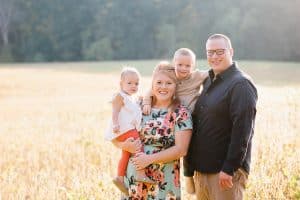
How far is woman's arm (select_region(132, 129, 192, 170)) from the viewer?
14.1 feet

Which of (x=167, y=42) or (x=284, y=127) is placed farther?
(x=167, y=42)

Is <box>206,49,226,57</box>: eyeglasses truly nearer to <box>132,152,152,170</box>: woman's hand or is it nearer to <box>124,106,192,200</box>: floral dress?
<box>124,106,192,200</box>: floral dress

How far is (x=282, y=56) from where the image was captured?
55.6 metres

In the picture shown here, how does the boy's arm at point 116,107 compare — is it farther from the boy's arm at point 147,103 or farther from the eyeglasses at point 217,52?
the eyeglasses at point 217,52

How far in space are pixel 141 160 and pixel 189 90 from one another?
722mm

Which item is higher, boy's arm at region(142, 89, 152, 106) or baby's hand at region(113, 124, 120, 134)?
boy's arm at region(142, 89, 152, 106)

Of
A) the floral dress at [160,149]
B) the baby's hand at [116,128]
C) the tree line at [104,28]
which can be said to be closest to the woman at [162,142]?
the floral dress at [160,149]

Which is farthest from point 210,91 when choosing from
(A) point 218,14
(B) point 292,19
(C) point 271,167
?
(A) point 218,14

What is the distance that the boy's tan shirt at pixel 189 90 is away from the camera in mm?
4508

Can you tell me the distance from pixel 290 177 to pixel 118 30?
59610mm

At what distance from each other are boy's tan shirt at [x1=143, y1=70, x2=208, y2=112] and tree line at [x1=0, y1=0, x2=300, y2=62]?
55428 mm

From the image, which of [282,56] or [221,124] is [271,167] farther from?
[282,56]

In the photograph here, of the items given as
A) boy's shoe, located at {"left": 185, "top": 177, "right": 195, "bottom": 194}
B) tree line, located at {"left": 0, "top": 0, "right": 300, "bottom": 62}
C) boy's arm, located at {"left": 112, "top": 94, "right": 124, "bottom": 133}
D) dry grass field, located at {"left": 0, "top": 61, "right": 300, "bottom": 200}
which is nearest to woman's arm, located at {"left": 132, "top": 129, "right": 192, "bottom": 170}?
boy's arm, located at {"left": 112, "top": 94, "right": 124, "bottom": 133}

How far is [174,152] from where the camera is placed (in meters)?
4.28
